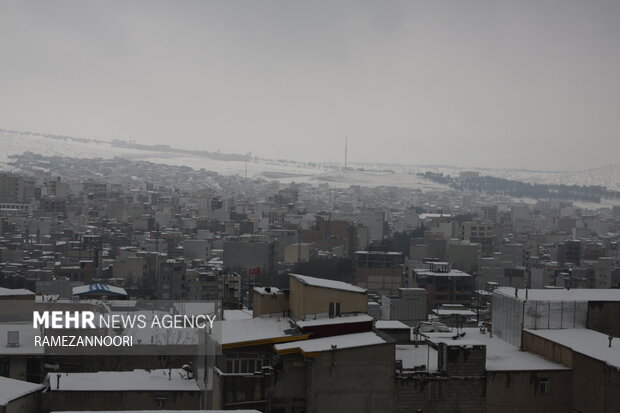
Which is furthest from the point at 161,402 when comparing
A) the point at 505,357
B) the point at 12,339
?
the point at 505,357

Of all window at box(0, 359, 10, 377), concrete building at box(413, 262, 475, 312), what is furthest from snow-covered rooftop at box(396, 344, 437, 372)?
concrete building at box(413, 262, 475, 312)

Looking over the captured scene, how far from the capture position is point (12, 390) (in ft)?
24.1

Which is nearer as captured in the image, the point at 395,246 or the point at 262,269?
the point at 262,269

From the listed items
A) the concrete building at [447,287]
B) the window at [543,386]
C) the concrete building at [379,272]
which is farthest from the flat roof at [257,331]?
the concrete building at [379,272]

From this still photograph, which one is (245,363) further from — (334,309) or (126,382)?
(126,382)

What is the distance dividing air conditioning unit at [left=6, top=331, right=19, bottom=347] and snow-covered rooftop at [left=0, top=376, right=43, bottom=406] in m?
1.77

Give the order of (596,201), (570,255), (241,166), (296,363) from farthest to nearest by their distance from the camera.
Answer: (241,166)
(596,201)
(570,255)
(296,363)

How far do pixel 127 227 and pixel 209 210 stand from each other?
20.7 metres

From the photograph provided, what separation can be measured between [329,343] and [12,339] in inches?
143

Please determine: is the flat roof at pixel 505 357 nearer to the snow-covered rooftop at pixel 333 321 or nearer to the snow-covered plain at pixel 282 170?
the snow-covered rooftop at pixel 333 321

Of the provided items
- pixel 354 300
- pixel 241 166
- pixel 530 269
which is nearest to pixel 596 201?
pixel 241 166

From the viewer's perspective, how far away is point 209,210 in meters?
85.7

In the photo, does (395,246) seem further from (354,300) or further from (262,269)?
(354,300)

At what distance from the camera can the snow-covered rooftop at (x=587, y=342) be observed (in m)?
7.56
